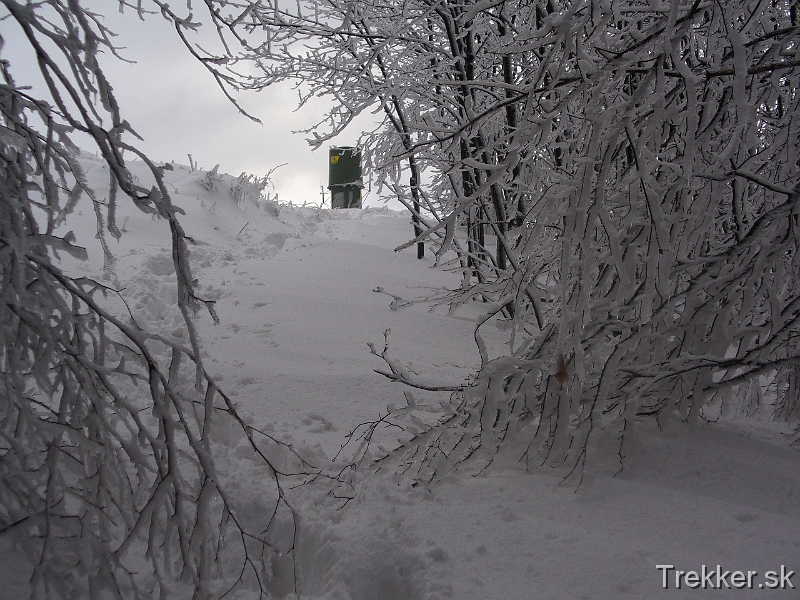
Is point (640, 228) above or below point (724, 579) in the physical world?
above

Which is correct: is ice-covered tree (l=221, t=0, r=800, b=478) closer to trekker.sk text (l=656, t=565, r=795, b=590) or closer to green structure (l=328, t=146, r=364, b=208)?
trekker.sk text (l=656, t=565, r=795, b=590)

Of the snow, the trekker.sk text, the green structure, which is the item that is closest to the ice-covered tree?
the snow

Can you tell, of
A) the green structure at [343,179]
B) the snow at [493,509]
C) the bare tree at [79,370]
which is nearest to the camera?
the bare tree at [79,370]

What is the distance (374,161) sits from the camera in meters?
4.41

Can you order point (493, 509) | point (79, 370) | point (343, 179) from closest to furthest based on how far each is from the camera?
point (79, 370), point (493, 509), point (343, 179)

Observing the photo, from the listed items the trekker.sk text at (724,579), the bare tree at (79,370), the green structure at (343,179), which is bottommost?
the trekker.sk text at (724,579)

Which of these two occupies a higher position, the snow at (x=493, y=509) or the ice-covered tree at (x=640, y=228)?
the ice-covered tree at (x=640, y=228)

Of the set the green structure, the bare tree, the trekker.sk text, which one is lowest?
the trekker.sk text

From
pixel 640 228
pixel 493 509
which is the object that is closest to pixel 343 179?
pixel 640 228

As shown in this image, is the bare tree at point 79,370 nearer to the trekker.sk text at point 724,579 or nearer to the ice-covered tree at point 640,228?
the ice-covered tree at point 640,228

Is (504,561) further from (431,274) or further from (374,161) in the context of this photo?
(431,274)

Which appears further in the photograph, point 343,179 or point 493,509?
point 343,179

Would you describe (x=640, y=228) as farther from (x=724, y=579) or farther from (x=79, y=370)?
(x=79, y=370)

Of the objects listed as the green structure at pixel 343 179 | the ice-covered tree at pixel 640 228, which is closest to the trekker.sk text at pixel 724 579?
the ice-covered tree at pixel 640 228
